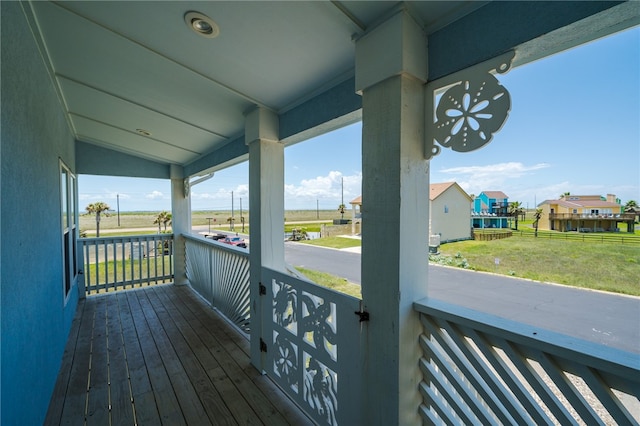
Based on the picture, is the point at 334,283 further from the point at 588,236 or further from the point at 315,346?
the point at 588,236

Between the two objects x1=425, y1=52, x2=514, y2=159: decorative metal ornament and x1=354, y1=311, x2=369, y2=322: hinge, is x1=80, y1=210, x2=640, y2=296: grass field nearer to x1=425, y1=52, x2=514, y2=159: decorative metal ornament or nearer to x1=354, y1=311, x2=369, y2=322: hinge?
x1=425, y1=52, x2=514, y2=159: decorative metal ornament

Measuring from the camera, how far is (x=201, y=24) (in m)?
1.43

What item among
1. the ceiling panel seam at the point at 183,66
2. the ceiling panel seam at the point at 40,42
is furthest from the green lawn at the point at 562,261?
the ceiling panel seam at the point at 40,42

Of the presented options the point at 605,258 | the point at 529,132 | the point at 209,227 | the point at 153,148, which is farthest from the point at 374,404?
the point at 209,227

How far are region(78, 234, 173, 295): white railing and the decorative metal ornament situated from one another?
17.7 ft

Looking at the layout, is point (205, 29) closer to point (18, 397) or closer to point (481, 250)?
point (481, 250)

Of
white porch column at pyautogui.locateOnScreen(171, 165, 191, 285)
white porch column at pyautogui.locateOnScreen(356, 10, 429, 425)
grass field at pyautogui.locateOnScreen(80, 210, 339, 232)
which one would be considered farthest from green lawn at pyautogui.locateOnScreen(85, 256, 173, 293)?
white porch column at pyautogui.locateOnScreen(356, 10, 429, 425)

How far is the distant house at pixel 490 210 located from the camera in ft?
3.77

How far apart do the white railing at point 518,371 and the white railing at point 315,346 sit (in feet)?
1.27

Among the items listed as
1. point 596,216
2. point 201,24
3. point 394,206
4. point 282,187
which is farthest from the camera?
point 282,187

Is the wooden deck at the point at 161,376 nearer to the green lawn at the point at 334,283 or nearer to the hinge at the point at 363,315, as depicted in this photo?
the green lawn at the point at 334,283

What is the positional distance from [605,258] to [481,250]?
1.23ft

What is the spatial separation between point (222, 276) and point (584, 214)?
3.73 m

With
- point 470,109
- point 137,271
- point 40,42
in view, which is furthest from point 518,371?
point 137,271
